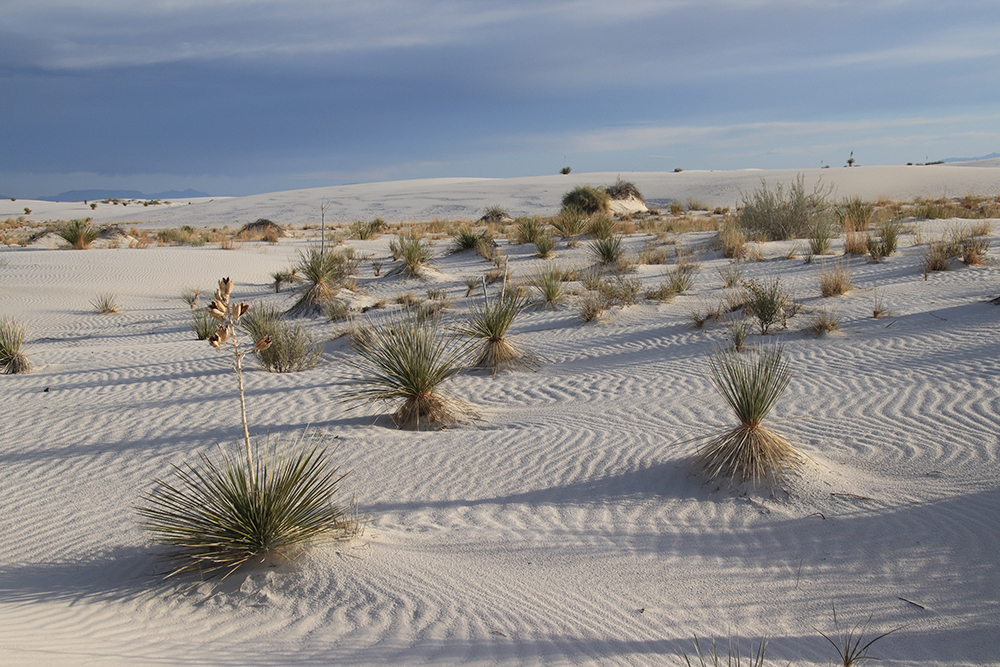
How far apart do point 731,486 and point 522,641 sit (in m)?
2.19

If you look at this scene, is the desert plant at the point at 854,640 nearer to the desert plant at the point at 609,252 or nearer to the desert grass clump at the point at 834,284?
the desert grass clump at the point at 834,284

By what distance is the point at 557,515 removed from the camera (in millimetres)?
4461

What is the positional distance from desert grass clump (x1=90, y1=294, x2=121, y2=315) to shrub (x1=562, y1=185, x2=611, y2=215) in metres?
18.2

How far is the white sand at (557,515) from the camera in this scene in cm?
308

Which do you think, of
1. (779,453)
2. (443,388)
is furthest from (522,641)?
(443,388)

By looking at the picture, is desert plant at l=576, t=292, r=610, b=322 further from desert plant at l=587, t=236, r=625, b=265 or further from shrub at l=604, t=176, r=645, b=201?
shrub at l=604, t=176, r=645, b=201

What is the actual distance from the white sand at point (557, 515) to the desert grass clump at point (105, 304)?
4.92 meters

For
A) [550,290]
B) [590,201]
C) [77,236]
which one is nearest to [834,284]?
[550,290]

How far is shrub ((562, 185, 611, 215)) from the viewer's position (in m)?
29.0

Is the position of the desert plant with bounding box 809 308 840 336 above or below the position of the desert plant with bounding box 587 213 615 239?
below

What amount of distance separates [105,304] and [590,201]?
65.5 ft

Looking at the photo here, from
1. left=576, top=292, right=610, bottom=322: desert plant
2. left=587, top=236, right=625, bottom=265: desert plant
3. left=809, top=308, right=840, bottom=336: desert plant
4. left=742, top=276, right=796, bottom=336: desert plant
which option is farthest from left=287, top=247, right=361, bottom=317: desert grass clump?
left=809, top=308, right=840, bottom=336: desert plant

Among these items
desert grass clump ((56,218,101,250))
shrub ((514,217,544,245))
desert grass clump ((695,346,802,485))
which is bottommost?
desert grass clump ((695,346,802,485))

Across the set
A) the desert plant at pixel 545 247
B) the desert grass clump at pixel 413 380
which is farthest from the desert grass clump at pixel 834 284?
the desert plant at pixel 545 247
